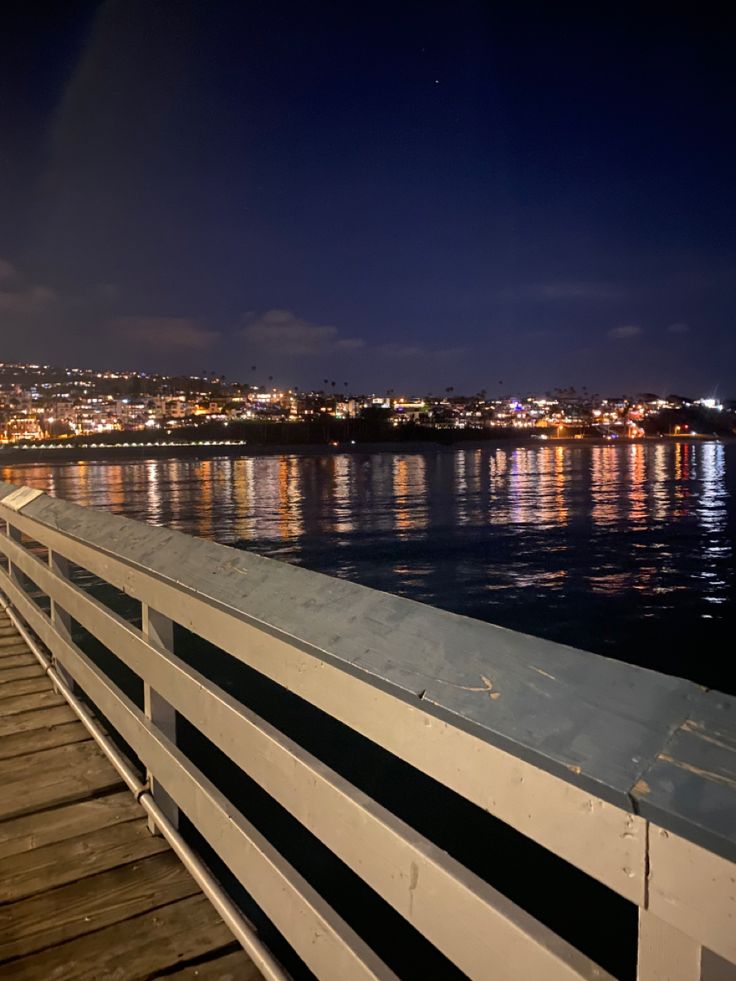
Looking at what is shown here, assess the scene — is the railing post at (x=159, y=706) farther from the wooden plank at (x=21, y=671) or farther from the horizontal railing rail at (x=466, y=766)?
the wooden plank at (x=21, y=671)

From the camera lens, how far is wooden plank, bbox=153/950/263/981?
92.2 inches

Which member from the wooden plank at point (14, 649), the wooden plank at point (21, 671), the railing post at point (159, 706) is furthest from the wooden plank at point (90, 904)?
the wooden plank at point (14, 649)

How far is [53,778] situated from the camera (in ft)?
12.5

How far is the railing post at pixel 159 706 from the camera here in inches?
120

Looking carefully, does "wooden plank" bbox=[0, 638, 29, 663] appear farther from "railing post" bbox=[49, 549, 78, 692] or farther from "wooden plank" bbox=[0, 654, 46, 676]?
"railing post" bbox=[49, 549, 78, 692]

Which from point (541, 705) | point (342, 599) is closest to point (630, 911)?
point (342, 599)

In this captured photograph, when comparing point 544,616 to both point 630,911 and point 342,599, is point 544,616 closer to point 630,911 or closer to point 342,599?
point 630,911

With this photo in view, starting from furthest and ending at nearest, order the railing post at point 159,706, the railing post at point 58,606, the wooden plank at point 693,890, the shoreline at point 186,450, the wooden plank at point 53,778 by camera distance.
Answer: the shoreline at point 186,450, the railing post at point 58,606, the wooden plank at point 53,778, the railing post at point 159,706, the wooden plank at point 693,890

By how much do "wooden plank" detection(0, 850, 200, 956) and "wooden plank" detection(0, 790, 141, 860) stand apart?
0.40 meters

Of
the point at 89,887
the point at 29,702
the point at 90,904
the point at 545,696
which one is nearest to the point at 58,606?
the point at 29,702

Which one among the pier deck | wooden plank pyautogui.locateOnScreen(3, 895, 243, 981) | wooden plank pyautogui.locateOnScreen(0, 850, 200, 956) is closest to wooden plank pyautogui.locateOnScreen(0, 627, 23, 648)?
the pier deck

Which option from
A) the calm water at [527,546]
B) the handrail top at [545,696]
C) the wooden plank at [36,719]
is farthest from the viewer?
the calm water at [527,546]

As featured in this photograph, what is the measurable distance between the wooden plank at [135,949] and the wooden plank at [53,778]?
3.56 ft

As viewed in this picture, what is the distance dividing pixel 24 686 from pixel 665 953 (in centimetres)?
510
